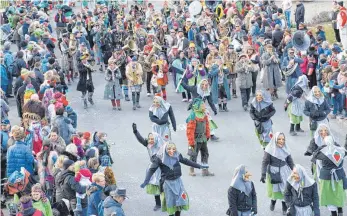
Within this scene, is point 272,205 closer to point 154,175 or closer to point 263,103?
point 154,175

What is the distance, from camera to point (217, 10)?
33844 mm

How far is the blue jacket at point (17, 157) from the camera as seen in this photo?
16047 mm

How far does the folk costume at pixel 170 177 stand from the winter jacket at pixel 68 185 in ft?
4.07

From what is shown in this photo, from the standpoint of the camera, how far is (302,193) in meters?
13.7

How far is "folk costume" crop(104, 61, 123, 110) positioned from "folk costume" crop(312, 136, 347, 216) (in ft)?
28.3

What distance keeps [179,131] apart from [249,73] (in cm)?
284

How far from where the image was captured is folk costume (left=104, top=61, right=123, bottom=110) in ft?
74.1

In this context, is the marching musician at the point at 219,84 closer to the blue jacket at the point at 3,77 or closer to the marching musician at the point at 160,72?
the marching musician at the point at 160,72

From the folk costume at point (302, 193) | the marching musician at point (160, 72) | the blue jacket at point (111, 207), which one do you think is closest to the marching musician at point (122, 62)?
the marching musician at point (160, 72)

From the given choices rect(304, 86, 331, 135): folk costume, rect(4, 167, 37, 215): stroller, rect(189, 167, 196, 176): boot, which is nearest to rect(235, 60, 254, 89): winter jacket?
rect(304, 86, 331, 135): folk costume

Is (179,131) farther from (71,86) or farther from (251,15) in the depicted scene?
(251,15)

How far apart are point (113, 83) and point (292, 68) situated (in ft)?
15.4

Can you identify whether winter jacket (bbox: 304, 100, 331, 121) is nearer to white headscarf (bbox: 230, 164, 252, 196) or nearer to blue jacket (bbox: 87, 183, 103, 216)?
white headscarf (bbox: 230, 164, 252, 196)

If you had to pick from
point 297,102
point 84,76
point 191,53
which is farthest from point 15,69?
point 297,102
